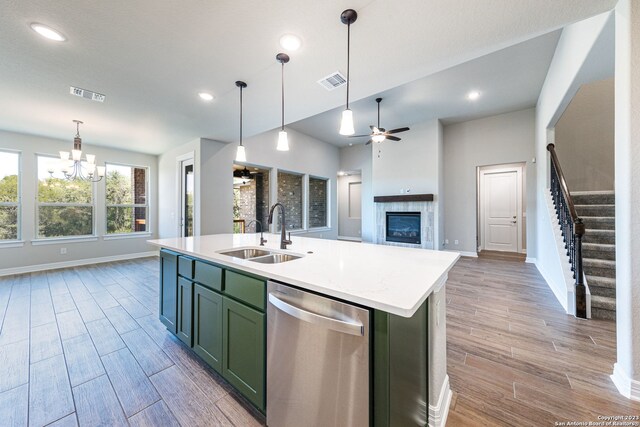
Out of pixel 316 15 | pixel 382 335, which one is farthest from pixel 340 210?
pixel 382 335

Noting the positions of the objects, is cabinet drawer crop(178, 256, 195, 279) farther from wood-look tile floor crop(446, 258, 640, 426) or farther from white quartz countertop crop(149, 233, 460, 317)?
wood-look tile floor crop(446, 258, 640, 426)

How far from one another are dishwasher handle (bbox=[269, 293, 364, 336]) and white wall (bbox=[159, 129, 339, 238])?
3.97 metres

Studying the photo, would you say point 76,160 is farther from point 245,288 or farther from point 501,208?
point 501,208

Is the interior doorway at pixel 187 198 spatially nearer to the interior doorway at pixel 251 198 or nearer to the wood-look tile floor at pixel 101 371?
the interior doorway at pixel 251 198

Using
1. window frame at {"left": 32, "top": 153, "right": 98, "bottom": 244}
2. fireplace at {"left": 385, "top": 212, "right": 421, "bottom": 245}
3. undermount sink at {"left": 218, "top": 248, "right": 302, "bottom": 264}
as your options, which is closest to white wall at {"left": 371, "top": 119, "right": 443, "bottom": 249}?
fireplace at {"left": 385, "top": 212, "right": 421, "bottom": 245}

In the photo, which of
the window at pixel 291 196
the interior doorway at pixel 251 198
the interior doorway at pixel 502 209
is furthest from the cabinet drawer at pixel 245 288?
the interior doorway at pixel 502 209

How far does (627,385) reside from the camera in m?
1.56

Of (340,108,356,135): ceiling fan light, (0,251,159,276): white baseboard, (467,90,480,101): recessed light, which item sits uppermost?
(467,90,480,101): recessed light

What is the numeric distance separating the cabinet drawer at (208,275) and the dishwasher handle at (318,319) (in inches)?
22.5

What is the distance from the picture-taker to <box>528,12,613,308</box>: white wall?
80.7 inches

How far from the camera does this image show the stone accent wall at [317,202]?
7.49m

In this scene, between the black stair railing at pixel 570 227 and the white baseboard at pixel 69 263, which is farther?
the white baseboard at pixel 69 263

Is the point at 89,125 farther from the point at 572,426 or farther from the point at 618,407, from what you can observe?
the point at 618,407

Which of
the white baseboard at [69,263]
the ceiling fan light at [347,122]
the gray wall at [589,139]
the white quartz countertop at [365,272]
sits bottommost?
the white baseboard at [69,263]
